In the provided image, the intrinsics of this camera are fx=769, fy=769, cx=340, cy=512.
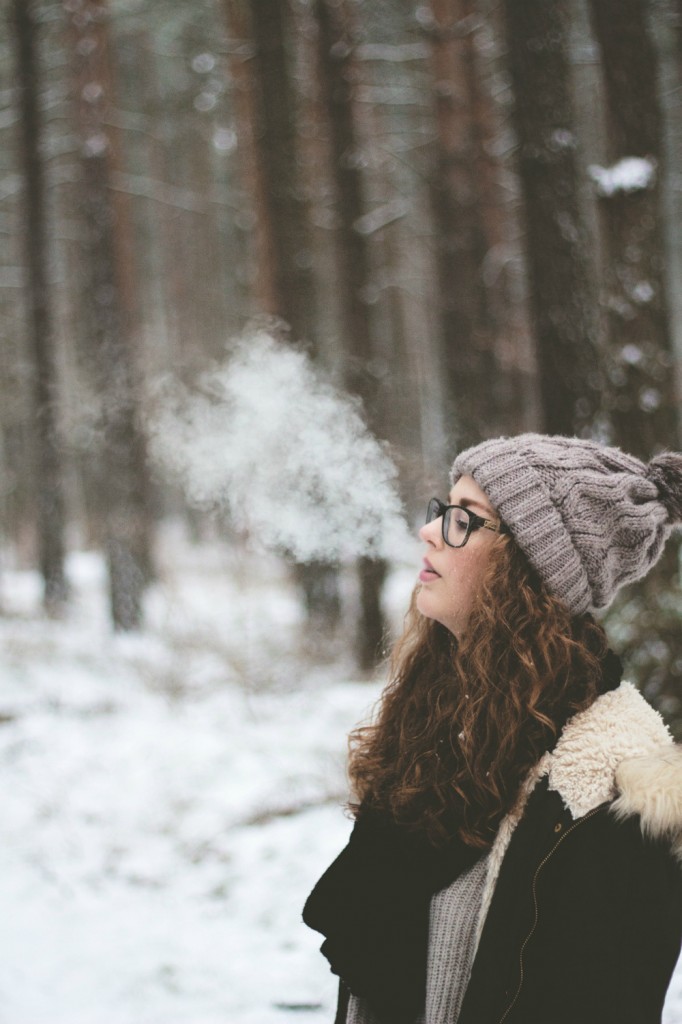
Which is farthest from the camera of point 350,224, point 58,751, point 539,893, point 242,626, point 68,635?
point 68,635

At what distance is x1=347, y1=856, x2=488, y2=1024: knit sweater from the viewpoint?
1714 millimetres

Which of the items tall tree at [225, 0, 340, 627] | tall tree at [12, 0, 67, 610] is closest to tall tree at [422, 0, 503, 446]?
tall tree at [225, 0, 340, 627]

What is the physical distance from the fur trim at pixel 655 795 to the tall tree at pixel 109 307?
380 inches

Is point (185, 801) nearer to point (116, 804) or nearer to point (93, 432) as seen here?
point (116, 804)

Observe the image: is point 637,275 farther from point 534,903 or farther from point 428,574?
point 534,903

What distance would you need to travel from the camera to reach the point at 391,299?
1888 cm

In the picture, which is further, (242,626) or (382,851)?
(242,626)

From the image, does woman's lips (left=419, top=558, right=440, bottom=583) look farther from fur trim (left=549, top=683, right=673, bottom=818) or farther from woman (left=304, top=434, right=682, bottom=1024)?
fur trim (left=549, top=683, right=673, bottom=818)

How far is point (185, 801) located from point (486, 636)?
421 centimetres

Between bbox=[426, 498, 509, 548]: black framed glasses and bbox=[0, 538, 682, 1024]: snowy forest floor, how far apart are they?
1998mm

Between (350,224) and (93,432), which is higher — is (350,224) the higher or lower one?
the higher one

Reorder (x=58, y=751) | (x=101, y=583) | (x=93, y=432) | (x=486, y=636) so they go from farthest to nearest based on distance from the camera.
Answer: (x=101, y=583)
(x=93, y=432)
(x=58, y=751)
(x=486, y=636)

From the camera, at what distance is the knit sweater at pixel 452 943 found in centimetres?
171

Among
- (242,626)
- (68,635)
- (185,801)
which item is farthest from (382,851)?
(68,635)
